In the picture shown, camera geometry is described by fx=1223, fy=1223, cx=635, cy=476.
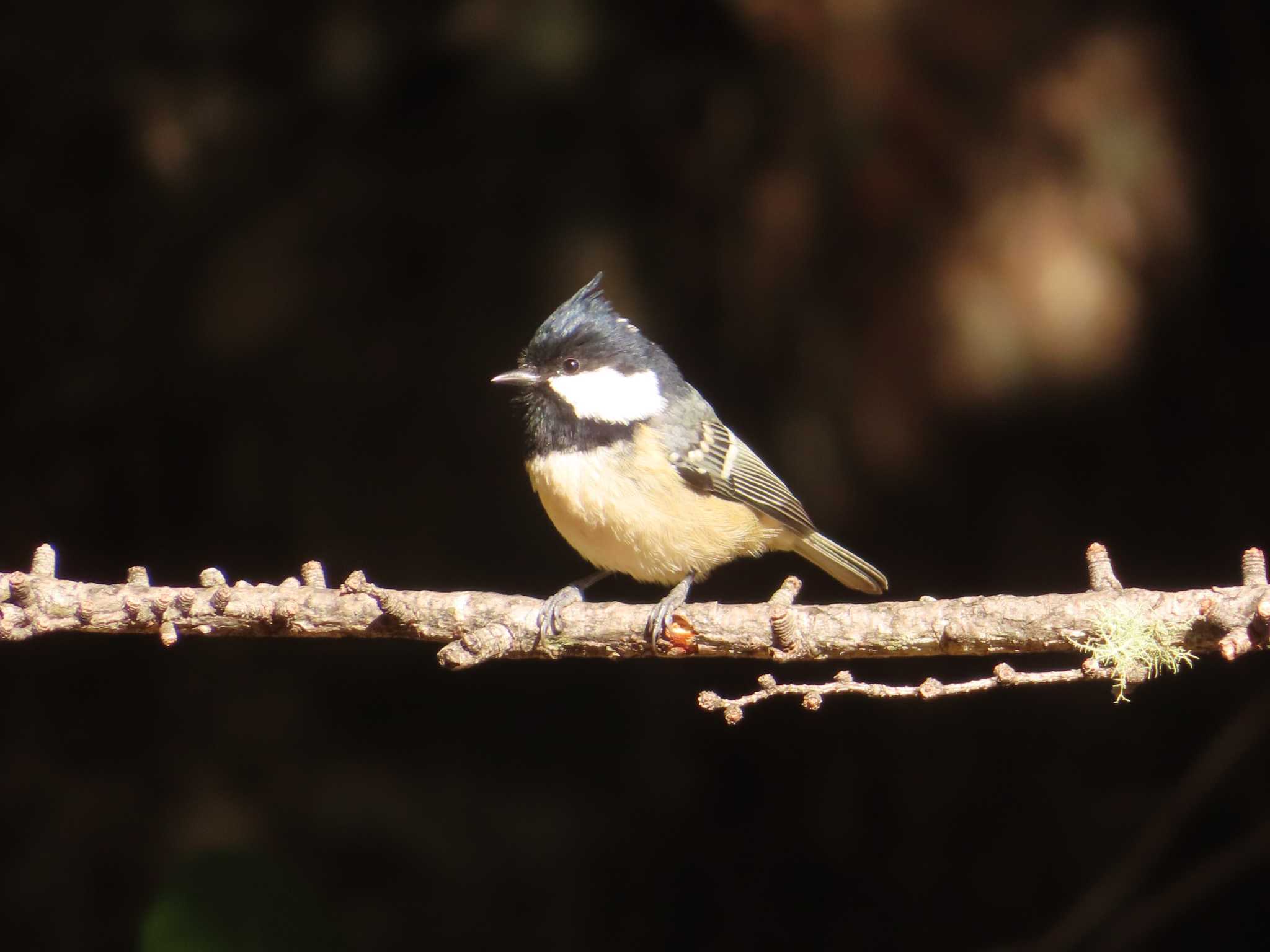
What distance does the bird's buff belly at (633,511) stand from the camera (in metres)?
3.00

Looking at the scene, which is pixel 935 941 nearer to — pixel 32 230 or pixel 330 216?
pixel 330 216

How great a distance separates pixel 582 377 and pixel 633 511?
1.29 ft

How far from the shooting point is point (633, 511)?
119 inches

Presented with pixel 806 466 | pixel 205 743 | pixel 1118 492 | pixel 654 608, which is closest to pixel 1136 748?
pixel 1118 492

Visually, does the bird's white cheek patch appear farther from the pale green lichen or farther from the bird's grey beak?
the pale green lichen

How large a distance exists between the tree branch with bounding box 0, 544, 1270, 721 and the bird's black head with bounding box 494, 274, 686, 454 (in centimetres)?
76

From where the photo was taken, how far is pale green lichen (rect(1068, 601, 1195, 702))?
1.84 metres

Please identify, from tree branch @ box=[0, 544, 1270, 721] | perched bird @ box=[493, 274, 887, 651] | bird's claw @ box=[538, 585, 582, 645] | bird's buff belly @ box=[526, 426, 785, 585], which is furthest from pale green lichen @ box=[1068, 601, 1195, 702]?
bird's buff belly @ box=[526, 426, 785, 585]

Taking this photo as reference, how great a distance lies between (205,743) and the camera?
3613 millimetres

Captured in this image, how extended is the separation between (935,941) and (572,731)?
4.05ft

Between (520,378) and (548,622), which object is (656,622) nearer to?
(548,622)

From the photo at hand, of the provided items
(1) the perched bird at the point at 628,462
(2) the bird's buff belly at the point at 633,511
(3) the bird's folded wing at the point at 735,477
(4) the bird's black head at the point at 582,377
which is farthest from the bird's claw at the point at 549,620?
(3) the bird's folded wing at the point at 735,477

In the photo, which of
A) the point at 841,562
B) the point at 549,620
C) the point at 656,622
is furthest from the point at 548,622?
the point at 841,562

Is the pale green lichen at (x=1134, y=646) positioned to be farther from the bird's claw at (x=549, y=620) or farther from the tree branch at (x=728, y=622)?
the bird's claw at (x=549, y=620)
